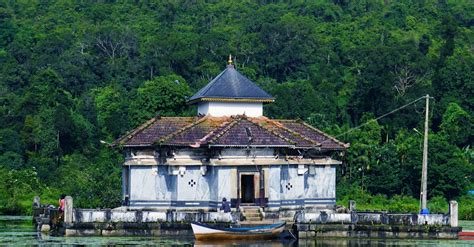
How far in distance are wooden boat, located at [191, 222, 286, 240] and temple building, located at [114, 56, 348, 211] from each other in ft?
13.8

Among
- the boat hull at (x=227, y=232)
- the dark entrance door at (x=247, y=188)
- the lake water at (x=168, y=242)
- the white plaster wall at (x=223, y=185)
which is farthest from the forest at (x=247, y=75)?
the boat hull at (x=227, y=232)

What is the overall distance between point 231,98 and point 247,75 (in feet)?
144

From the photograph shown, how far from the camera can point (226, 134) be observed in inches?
1768

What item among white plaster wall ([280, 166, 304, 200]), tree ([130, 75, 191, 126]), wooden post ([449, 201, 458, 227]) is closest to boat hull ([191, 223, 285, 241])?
white plaster wall ([280, 166, 304, 200])

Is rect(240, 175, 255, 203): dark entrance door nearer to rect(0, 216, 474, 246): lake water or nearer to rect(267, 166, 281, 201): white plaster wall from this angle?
rect(267, 166, 281, 201): white plaster wall

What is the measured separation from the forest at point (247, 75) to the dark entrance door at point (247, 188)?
1396cm

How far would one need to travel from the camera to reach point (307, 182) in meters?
47.4

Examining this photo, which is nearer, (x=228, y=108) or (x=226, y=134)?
(x=226, y=134)

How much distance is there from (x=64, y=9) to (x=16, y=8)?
18.5 feet

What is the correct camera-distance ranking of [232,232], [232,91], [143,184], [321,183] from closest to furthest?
[232,232] < [143,184] < [321,183] < [232,91]

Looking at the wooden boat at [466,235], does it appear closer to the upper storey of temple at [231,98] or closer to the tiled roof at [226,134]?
the tiled roof at [226,134]

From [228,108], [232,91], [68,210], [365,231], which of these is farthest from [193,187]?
[365,231]

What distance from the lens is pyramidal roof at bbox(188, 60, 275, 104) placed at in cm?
4784

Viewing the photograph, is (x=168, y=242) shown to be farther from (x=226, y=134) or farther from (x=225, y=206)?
(x=226, y=134)
